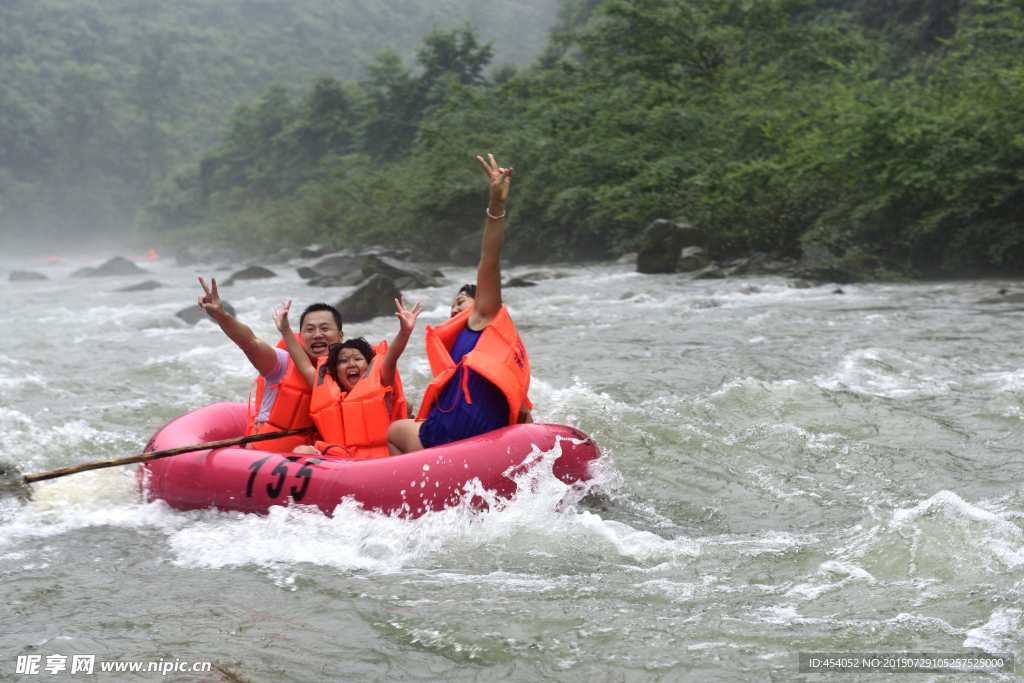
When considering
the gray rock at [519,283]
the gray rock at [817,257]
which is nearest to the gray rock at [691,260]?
the gray rock at [817,257]

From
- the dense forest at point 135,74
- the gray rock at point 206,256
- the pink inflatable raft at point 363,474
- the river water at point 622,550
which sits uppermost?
the dense forest at point 135,74

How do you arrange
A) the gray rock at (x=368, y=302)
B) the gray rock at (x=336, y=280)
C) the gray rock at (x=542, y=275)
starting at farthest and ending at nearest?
the gray rock at (x=336, y=280) → the gray rock at (x=542, y=275) → the gray rock at (x=368, y=302)

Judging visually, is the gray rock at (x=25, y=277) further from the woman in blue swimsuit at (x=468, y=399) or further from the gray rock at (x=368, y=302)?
the woman in blue swimsuit at (x=468, y=399)

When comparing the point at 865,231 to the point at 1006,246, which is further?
the point at 865,231

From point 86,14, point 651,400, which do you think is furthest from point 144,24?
point 651,400

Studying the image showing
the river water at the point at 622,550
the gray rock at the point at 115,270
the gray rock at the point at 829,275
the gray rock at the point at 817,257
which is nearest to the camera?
the river water at the point at 622,550

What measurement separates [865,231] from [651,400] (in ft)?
29.3

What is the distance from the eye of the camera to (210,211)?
47531 mm

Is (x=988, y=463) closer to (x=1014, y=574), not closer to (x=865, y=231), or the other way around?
(x=1014, y=574)

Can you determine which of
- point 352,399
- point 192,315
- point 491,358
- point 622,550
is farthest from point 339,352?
point 192,315

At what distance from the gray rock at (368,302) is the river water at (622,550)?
4.35 meters

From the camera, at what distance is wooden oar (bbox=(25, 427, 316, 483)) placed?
4.13 metres

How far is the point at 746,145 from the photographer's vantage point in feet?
53.1

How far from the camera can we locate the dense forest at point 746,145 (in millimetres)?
12305
